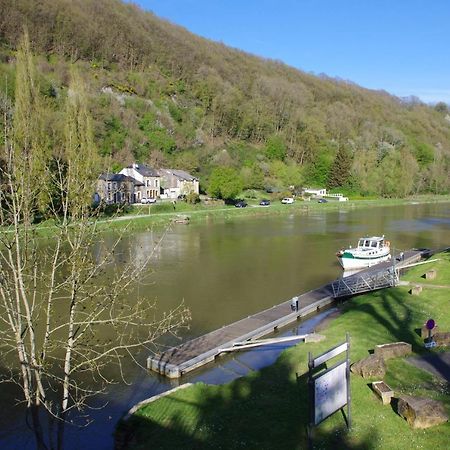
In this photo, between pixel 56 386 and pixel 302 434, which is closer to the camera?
pixel 302 434

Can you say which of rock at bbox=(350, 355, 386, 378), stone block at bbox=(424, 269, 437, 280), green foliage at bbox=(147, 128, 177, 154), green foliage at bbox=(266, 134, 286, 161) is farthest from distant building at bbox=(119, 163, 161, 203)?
rock at bbox=(350, 355, 386, 378)

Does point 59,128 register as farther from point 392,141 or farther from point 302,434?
point 392,141

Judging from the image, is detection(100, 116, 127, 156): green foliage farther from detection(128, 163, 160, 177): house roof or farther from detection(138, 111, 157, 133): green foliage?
detection(128, 163, 160, 177): house roof

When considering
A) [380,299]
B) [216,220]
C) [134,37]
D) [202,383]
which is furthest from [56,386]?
[134,37]

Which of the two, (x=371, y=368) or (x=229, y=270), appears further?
(x=229, y=270)

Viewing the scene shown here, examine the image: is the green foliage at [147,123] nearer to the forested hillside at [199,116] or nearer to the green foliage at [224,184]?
the forested hillside at [199,116]

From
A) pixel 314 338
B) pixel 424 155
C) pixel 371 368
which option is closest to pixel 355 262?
pixel 314 338

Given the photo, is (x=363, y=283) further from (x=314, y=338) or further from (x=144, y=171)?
(x=144, y=171)
